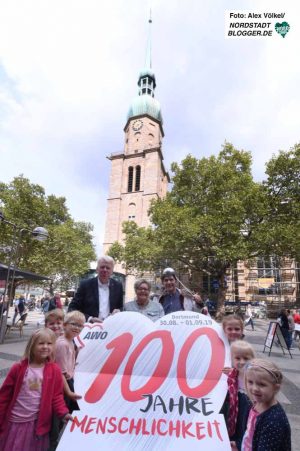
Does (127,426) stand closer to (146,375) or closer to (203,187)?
(146,375)

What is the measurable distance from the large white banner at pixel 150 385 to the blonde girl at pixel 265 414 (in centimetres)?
35

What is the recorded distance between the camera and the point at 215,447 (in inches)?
78.7

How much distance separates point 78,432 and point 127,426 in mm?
363

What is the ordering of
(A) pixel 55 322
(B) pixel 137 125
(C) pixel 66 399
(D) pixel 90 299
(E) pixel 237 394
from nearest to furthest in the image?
1. (E) pixel 237 394
2. (C) pixel 66 399
3. (D) pixel 90 299
4. (A) pixel 55 322
5. (B) pixel 137 125

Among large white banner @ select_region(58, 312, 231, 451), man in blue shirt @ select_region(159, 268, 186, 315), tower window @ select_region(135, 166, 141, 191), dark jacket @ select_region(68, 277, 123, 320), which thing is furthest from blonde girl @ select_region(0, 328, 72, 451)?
tower window @ select_region(135, 166, 141, 191)

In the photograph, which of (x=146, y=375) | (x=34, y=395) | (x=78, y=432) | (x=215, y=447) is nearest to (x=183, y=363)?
(x=146, y=375)

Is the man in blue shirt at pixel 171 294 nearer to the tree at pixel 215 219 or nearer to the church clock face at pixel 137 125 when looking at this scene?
the tree at pixel 215 219

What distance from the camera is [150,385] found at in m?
2.31

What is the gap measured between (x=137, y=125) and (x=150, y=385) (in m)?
51.3

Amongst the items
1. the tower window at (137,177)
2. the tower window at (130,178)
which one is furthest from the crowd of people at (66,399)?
the tower window at (130,178)

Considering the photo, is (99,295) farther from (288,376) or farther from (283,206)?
(283,206)

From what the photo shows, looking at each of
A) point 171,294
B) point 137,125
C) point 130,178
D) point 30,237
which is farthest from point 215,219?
point 137,125

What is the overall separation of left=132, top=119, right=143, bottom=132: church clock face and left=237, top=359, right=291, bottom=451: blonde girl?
50844 mm

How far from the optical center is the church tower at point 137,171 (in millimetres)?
42656
